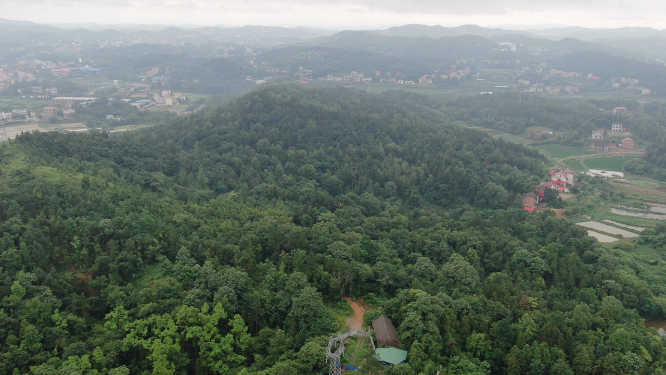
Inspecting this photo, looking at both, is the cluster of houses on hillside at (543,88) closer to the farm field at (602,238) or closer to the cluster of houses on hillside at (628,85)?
the cluster of houses on hillside at (628,85)

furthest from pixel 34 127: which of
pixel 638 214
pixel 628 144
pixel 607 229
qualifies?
pixel 628 144

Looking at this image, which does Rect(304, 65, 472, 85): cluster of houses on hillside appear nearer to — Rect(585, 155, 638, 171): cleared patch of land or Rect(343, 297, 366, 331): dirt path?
Rect(585, 155, 638, 171): cleared patch of land

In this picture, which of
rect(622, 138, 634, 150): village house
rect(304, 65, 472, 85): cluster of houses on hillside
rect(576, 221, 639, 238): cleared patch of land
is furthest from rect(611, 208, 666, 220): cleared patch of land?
rect(304, 65, 472, 85): cluster of houses on hillside

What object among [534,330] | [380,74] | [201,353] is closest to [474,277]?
[534,330]

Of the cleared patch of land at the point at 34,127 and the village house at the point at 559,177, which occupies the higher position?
the cleared patch of land at the point at 34,127

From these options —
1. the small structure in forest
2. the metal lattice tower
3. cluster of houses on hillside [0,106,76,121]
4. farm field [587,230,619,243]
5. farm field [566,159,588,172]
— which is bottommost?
farm field [587,230,619,243]

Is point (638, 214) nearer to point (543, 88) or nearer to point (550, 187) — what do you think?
point (550, 187)

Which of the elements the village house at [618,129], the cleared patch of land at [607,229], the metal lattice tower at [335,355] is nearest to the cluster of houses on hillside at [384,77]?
the village house at [618,129]
